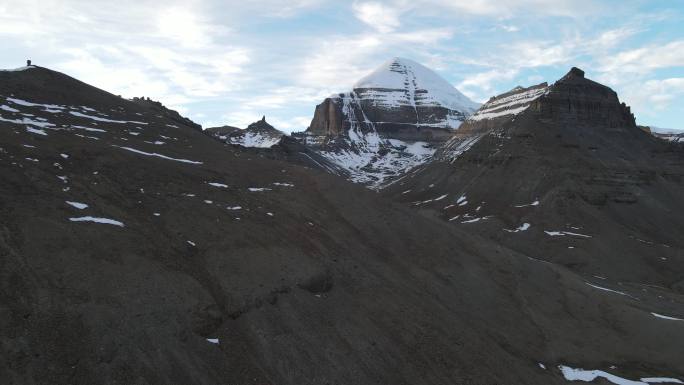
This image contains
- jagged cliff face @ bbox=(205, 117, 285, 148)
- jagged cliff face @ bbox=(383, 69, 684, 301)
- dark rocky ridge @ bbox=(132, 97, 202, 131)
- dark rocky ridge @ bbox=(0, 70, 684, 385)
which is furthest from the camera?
jagged cliff face @ bbox=(205, 117, 285, 148)

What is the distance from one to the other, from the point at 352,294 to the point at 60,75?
1640 inches

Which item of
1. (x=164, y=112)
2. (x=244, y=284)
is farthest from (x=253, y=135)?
(x=244, y=284)

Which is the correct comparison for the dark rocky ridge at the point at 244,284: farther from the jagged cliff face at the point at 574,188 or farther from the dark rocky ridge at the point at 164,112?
the jagged cliff face at the point at 574,188

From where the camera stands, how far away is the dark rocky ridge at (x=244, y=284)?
22.3 metres

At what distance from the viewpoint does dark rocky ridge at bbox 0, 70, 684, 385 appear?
73.1 feet

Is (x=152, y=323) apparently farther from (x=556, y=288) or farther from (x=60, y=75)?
(x=60, y=75)

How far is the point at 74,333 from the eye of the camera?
21.0 m

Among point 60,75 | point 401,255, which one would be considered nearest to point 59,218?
point 401,255

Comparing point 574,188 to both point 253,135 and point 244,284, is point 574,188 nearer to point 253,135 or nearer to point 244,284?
point 244,284

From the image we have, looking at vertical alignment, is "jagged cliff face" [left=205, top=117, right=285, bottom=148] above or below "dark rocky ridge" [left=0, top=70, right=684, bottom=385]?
above

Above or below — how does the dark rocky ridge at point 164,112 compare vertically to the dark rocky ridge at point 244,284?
above

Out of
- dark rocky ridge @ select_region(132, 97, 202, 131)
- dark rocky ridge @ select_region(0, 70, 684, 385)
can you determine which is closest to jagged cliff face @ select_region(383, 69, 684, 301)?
dark rocky ridge @ select_region(0, 70, 684, 385)

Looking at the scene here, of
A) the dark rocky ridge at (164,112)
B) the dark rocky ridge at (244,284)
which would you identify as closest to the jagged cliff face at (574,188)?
the dark rocky ridge at (244,284)

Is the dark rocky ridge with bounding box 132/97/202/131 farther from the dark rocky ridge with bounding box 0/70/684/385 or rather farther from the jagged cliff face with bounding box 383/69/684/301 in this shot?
the jagged cliff face with bounding box 383/69/684/301
